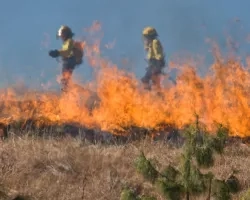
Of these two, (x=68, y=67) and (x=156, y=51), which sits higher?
(x=156, y=51)

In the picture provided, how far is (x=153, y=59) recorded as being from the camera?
1589 centimetres

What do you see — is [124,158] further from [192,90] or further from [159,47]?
[159,47]

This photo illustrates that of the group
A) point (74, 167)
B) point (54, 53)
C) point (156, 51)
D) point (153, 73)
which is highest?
point (156, 51)

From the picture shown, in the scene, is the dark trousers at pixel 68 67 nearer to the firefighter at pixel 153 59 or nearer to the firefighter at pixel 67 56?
the firefighter at pixel 67 56

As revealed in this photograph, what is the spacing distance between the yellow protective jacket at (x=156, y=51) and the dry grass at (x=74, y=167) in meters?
7.84

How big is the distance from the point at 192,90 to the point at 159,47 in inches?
139

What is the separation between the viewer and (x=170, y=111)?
11.6 metres

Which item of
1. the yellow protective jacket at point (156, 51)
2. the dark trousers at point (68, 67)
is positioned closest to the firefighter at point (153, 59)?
the yellow protective jacket at point (156, 51)

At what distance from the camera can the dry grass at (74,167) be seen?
20.0 feet

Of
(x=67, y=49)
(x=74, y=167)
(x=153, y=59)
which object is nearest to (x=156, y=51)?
(x=153, y=59)

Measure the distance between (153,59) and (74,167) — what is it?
936 cm

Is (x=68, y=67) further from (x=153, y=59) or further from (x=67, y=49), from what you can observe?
(x=153, y=59)

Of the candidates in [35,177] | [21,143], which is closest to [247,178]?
[35,177]

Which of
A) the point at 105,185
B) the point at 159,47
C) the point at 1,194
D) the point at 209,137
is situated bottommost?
the point at 105,185
